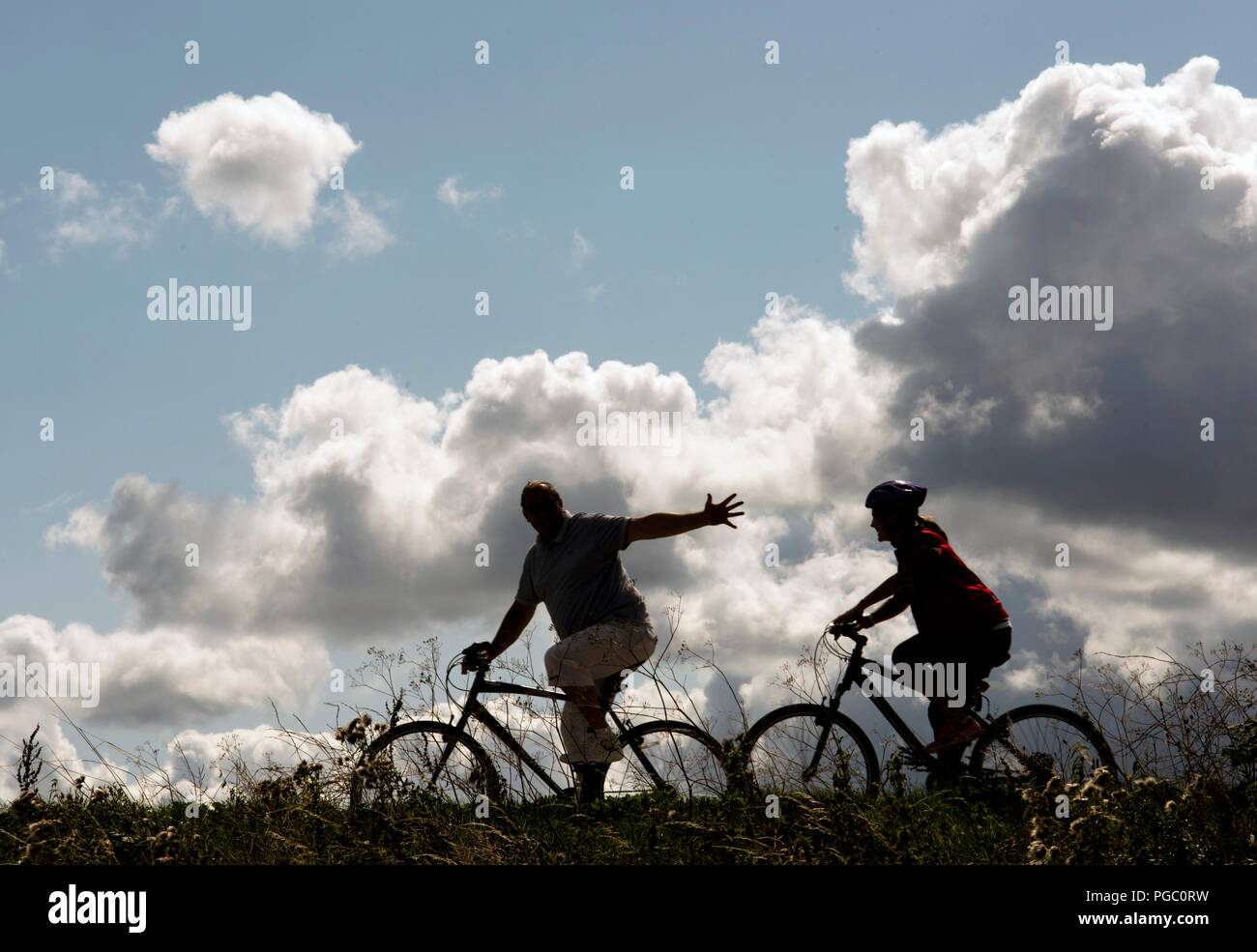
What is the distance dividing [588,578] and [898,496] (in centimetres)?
223

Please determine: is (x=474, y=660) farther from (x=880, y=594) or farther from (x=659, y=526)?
(x=880, y=594)

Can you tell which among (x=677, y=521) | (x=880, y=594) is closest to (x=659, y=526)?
(x=677, y=521)

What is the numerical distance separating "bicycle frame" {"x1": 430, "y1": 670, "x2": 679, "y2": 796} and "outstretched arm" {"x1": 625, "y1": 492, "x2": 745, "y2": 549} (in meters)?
1.17

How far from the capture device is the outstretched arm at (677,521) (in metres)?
7.25

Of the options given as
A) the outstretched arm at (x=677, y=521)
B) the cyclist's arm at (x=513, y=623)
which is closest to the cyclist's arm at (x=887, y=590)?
the outstretched arm at (x=677, y=521)

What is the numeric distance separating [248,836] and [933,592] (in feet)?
15.2

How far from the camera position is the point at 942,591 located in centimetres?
752

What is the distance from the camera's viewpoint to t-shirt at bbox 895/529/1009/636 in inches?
295

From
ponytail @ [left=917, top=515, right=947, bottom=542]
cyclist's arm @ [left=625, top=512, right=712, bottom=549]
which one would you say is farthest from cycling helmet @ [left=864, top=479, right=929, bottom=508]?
cyclist's arm @ [left=625, top=512, right=712, bottom=549]

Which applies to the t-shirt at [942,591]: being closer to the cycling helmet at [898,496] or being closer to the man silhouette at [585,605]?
the cycling helmet at [898,496]

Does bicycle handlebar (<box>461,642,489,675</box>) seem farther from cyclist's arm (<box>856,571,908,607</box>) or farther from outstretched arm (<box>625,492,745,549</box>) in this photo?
cyclist's arm (<box>856,571,908,607</box>)
